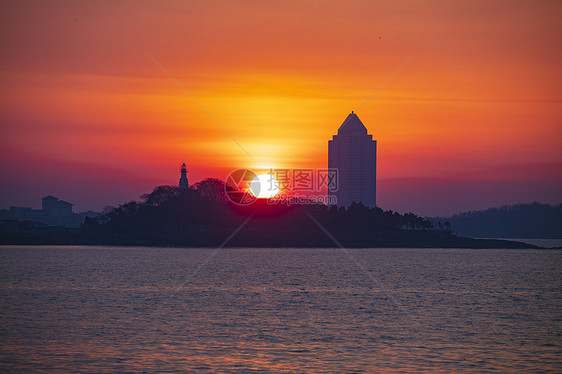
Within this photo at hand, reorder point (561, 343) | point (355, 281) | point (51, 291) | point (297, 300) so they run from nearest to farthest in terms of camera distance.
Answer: point (561, 343) → point (297, 300) → point (51, 291) → point (355, 281)

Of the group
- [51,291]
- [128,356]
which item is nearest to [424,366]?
[128,356]

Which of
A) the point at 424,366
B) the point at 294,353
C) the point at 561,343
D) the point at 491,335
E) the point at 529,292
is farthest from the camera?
the point at 529,292

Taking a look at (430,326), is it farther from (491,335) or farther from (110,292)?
(110,292)

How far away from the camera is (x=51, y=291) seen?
7906cm

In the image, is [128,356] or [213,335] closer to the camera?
[128,356]

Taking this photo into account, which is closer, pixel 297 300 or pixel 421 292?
pixel 297 300

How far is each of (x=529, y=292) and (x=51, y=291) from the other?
60505 millimetres

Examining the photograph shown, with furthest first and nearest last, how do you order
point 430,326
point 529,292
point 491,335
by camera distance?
point 529,292, point 430,326, point 491,335

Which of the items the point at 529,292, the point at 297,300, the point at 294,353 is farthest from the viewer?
the point at 529,292

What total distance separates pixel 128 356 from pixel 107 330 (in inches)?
405

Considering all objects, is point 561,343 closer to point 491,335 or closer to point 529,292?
point 491,335

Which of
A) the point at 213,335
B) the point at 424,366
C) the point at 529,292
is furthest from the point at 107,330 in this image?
the point at 529,292

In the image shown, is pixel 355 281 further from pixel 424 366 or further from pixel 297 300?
pixel 424 366

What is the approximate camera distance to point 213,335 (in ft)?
151
